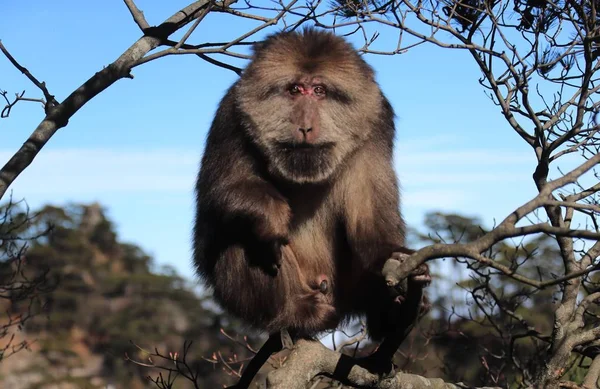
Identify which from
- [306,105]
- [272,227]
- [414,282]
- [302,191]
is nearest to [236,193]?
[272,227]

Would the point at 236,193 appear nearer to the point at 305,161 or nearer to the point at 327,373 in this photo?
the point at 305,161

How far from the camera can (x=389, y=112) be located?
550 centimetres

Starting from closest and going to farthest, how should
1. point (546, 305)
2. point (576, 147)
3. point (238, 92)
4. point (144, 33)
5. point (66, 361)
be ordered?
point (576, 147), point (238, 92), point (144, 33), point (546, 305), point (66, 361)

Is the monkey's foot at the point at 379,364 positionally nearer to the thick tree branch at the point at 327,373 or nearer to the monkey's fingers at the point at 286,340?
the thick tree branch at the point at 327,373

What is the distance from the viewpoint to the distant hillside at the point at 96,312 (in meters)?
22.6

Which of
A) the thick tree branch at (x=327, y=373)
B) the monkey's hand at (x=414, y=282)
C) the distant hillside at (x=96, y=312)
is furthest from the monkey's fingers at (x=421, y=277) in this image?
the distant hillside at (x=96, y=312)

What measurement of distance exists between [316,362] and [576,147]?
192cm

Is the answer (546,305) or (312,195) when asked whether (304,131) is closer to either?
(312,195)

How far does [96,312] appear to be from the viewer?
26656mm

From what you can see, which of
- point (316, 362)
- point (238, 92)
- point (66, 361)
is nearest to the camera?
point (316, 362)

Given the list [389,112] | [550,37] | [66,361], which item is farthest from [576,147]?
[66,361]

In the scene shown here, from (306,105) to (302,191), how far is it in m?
0.72

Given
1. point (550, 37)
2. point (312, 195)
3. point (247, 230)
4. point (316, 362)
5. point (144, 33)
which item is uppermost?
point (550, 37)

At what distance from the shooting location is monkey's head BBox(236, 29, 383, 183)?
499 centimetres
